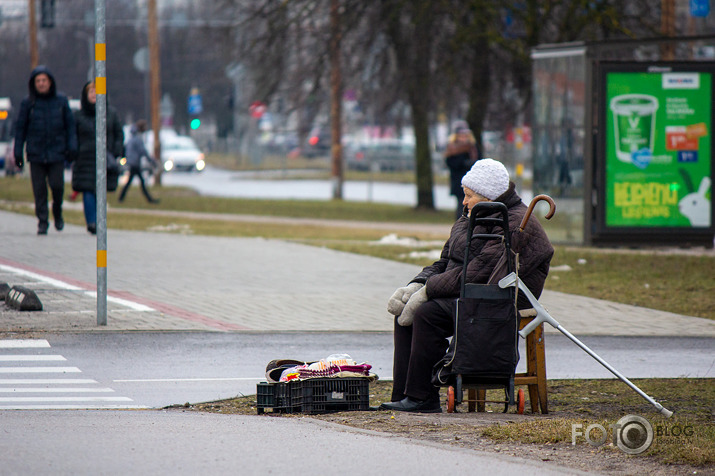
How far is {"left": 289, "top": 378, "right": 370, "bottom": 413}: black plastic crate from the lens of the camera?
6527 millimetres

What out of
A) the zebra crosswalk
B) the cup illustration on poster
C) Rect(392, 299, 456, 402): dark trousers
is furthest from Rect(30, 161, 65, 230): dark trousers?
Rect(392, 299, 456, 402): dark trousers

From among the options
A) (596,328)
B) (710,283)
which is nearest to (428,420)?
(596,328)

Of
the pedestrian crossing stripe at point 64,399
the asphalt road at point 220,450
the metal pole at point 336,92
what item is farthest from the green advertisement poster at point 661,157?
the asphalt road at point 220,450

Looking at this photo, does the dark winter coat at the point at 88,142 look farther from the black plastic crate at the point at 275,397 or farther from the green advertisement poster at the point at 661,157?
the black plastic crate at the point at 275,397

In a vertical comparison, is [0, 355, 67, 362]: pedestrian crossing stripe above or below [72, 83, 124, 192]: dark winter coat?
below

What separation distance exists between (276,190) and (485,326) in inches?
1319

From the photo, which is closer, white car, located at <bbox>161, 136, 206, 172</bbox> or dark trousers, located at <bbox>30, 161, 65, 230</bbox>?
dark trousers, located at <bbox>30, 161, 65, 230</bbox>

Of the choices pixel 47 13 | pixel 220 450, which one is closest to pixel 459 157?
pixel 220 450

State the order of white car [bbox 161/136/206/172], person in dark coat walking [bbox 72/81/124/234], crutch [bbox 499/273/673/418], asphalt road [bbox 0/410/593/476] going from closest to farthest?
asphalt road [bbox 0/410/593/476] < crutch [bbox 499/273/673/418] < person in dark coat walking [bbox 72/81/124/234] < white car [bbox 161/136/206/172]

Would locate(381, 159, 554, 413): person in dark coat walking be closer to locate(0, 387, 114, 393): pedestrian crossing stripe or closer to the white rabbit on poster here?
locate(0, 387, 114, 393): pedestrian crossing stripe

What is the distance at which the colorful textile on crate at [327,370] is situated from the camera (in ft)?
21.6

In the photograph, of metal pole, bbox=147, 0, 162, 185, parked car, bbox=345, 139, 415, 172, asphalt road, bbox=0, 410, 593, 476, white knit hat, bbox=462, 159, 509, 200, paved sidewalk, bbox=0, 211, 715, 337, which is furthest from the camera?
parked car, bbox=345, 139, 415, 172

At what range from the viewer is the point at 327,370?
661 cm

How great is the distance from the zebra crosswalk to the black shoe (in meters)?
1.42
